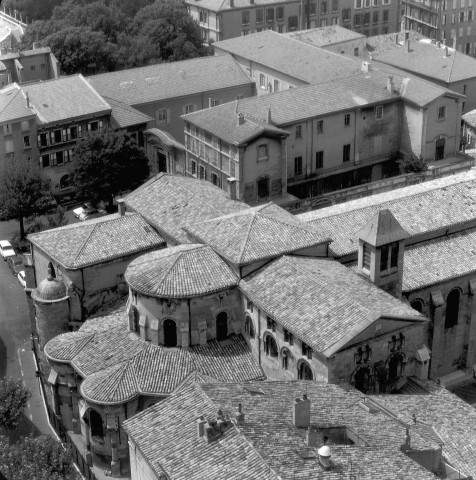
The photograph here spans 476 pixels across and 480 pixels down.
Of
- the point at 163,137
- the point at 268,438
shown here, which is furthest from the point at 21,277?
the point at 268,438

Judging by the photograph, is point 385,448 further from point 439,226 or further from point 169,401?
point 439,226

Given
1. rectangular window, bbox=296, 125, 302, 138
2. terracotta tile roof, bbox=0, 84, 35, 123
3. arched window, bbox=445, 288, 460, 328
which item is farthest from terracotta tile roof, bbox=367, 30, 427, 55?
arched window, bbox=445, 288, 460, 328

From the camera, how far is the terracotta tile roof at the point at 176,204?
68062mm

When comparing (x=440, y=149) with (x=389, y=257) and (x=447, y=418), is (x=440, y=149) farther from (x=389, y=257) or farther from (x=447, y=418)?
(x=447, y=418)

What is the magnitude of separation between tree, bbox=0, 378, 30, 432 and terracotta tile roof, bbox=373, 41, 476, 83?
70597mm

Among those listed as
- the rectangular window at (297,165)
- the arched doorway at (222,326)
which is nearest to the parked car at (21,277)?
the arched doorway at (222,326)

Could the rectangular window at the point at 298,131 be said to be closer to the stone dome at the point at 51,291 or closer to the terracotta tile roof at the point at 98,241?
the terracotta tile roof at the point at 98,241

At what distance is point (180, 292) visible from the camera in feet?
191

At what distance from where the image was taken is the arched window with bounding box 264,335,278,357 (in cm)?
5859

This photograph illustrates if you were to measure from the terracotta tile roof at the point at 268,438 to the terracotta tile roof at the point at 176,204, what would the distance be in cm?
1830

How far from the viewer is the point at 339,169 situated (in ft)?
326

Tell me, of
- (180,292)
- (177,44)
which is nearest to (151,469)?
(180,292)

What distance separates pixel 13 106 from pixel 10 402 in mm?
49425

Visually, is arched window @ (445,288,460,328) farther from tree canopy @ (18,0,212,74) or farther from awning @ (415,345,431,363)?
tree canopy @ (18,0,212,74)
